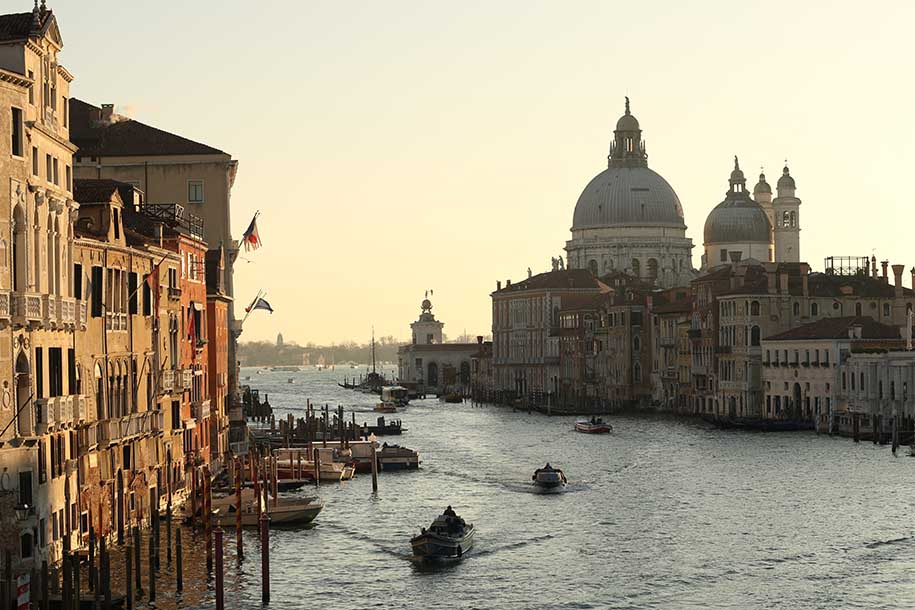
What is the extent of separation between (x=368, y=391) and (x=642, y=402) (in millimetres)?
59827

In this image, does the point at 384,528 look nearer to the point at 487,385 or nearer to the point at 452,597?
the point at 452,597

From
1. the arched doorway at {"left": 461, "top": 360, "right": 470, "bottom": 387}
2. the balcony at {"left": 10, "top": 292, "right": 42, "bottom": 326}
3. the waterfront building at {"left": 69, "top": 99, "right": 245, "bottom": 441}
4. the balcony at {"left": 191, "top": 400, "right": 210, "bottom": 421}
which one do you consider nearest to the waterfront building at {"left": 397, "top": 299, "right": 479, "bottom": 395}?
the arched doorway at {"left": 461, "top": 360, "right": 470, "bottom": 387}

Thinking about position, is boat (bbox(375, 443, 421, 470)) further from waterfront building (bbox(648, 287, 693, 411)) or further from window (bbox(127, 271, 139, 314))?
waterfront building (bbox(648, 287, 693, 411))

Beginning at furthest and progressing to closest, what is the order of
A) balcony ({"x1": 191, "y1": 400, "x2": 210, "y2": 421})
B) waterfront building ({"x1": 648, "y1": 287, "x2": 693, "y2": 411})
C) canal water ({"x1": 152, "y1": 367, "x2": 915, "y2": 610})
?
waterfront building ({"x1": 648, "y1": 287, "x2": 693, "y2": 411}) < balcony ({"x1": 191, "y1": 400, "x2": 210, "y2": 421}) < canal water ({"x1": 152, "y1": 367, "x2": 915, "y2": 610})

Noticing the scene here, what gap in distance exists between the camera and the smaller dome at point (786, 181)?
14675cm

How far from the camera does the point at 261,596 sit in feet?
106

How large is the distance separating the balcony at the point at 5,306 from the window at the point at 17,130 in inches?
87.2

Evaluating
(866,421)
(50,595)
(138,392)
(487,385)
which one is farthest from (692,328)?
(50,595)

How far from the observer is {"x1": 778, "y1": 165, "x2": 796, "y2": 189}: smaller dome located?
481ft

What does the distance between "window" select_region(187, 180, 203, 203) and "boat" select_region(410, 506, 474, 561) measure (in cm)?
2151

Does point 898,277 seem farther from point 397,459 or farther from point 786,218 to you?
point 786,218

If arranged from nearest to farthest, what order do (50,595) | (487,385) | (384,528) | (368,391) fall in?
(50,595) < (384,528) < (487,385) < (368,391)

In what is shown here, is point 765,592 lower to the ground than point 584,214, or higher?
lower

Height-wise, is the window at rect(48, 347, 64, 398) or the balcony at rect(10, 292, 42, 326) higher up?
the balcony at rect(10, 292, 42, 326)
